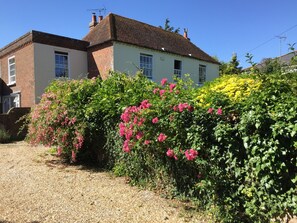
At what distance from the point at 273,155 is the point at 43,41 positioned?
16.3 meters

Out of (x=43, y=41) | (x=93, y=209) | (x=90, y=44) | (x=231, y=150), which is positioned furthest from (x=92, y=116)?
(x=90, y=44)

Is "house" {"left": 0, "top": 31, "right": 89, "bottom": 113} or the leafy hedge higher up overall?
"house" {"left": 0, "top": 31, "right": 89, "bottom": 113}

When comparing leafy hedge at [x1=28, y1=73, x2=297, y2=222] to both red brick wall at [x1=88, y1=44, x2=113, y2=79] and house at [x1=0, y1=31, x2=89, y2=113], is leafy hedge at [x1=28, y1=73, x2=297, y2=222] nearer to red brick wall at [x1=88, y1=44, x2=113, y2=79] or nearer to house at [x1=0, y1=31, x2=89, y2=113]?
house at [x1=0, y1=31, x2=89, y2=113]

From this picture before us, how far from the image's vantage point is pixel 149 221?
4.00m

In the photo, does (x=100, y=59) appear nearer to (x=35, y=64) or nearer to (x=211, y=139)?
(x=35, y=64)

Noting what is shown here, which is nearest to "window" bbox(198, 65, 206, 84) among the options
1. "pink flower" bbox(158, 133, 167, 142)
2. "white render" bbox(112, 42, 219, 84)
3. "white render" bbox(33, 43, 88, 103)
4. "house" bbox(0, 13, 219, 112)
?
"white render" bbox(112, 42, 219, 84)

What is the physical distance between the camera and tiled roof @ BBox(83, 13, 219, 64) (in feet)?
61.1

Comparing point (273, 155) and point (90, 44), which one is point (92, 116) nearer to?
point (273, 155)

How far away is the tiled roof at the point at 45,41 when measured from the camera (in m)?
16.4

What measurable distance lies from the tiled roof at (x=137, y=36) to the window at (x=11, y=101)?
6061 millimetres

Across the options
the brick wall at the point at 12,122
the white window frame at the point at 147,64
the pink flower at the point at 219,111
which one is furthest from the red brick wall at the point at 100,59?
the pink flower at the point at 219,111

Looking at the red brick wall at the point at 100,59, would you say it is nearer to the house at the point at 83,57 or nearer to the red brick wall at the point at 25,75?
the house at the point at 83,57

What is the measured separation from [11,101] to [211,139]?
18752mm

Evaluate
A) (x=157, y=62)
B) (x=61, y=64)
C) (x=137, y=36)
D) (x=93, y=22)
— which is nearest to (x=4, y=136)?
(x=61, y=64)
